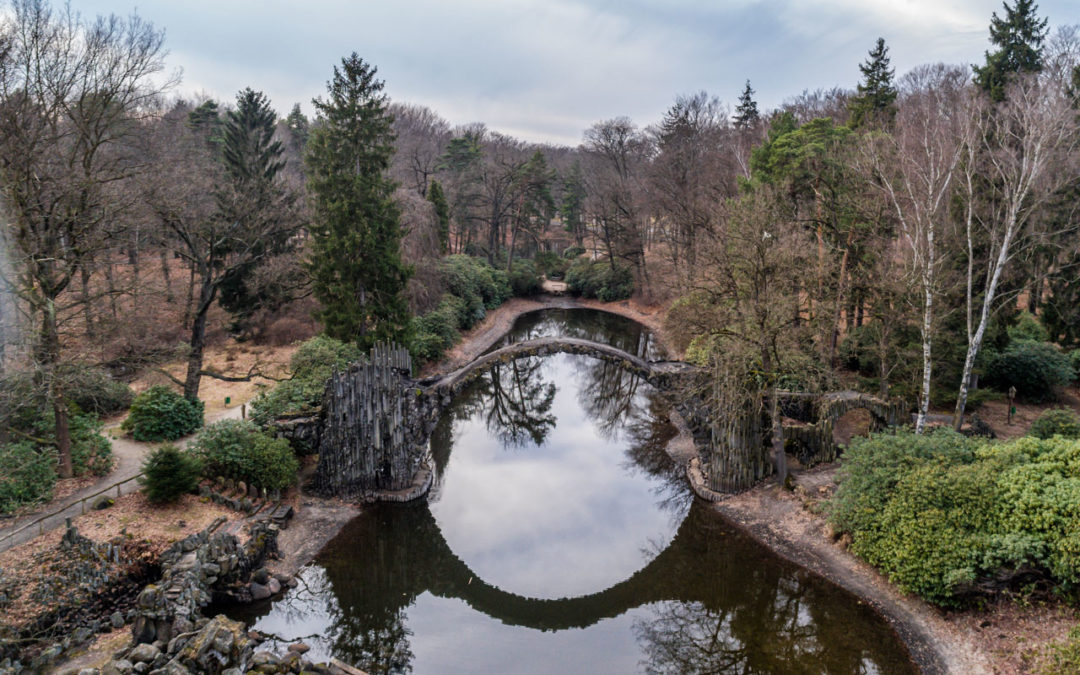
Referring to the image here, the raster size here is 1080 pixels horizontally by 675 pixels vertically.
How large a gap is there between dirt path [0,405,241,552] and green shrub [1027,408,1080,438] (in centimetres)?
2242

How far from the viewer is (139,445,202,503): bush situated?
43.0ft

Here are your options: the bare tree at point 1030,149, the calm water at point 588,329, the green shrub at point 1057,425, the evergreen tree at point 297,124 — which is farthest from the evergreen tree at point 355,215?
the evergreen tree at point 297,124

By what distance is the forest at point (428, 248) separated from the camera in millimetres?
13609

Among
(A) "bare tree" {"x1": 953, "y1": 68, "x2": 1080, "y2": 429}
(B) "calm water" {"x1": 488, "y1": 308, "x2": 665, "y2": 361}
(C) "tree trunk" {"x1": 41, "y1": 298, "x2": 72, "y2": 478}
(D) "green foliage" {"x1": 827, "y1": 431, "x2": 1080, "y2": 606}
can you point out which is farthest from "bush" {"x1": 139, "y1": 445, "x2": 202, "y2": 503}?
(B) "calm water" {"x1": 488, "y1": 308, "x2": 665, "y2": 361}

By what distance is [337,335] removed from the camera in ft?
76.8

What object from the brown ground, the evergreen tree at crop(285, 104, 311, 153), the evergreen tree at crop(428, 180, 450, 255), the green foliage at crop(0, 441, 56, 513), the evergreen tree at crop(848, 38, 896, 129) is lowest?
the brown ground

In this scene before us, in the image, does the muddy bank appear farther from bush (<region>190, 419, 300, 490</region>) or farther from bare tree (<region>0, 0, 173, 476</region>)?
bare tree (<region>0, 0, 173, 476</region>)

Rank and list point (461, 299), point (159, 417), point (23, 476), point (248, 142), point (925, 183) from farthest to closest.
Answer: point (461, 299)
point (248, 142)
point (159, 417)
point (925, 183)
point (23, 476)

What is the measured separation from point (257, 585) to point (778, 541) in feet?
40.2

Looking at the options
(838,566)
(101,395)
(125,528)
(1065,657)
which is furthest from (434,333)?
(1065,657)

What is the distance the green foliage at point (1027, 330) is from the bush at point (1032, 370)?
5.03ft

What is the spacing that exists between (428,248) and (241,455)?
753 inches

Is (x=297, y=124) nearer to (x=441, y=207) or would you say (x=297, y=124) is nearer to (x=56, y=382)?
(x=441, y=207)

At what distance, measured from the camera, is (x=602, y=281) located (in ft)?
159
